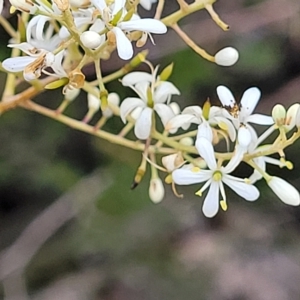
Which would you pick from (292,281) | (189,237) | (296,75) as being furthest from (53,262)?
(296,75)

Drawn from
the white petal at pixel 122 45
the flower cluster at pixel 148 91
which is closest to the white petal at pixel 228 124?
the flower cluster at pixel 148 91

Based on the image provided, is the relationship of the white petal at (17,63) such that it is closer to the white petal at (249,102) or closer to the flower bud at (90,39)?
the flower bud at (90,39)

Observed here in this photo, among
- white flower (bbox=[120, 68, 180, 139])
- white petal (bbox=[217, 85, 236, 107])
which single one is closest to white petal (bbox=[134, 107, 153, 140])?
white flower (bbox=[120, 68, 180, 139])

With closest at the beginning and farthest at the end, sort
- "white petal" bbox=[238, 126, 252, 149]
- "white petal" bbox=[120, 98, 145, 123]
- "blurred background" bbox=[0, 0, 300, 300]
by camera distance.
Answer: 1. "white petal" bbox=[238, 126, 252, 149]
2. "white petal" bbox=[120, 98, 145, 123]
3. "blurred background" bbox=[0, 0, 300, 300]

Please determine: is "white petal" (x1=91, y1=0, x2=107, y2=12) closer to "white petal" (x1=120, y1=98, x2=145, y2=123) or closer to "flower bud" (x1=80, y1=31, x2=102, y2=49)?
"flower bud" (x1=80, y1=31, x2=102, y2=49)

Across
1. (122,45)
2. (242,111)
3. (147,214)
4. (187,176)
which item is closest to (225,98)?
(242,111)

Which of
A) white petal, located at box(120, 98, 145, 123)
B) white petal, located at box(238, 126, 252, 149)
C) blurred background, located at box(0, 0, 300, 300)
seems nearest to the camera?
white petal, located at box(238, 126, 252, 149)
